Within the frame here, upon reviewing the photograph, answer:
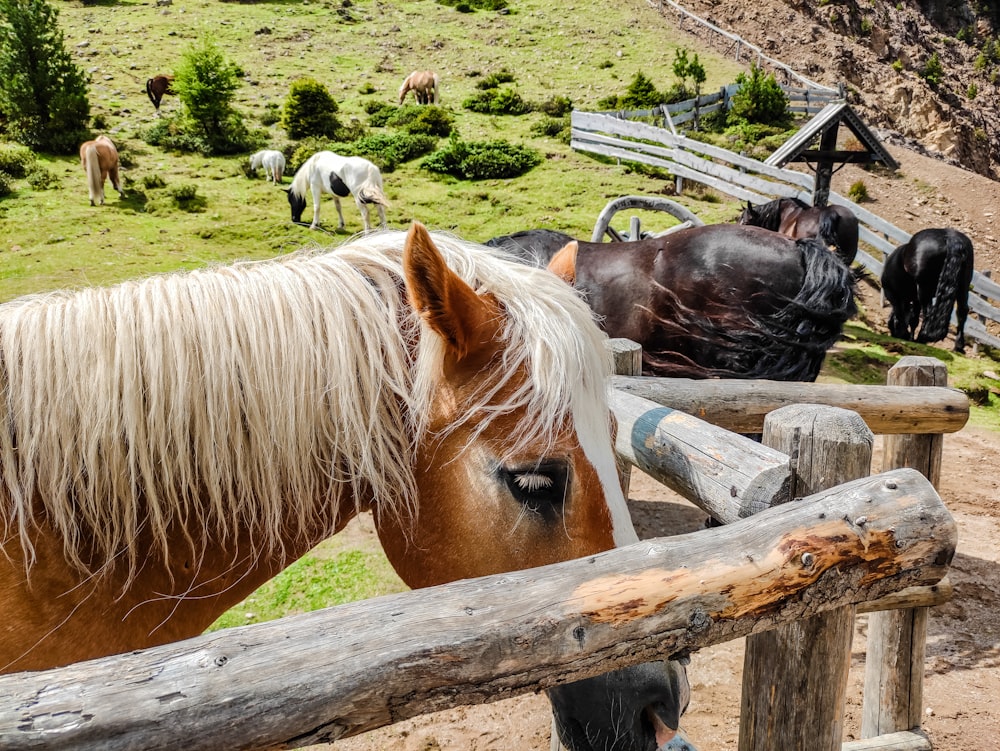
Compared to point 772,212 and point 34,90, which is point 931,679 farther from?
point 34,90

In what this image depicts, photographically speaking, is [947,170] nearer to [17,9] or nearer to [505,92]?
[505,92]

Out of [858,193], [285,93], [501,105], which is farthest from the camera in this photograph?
[285,93]

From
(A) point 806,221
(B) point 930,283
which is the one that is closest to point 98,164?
(A) point 806,221

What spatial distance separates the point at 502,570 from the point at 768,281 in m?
4.24

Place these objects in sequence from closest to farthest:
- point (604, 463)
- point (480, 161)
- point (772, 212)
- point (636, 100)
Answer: point (604, 463) → point (772, 212) → point (480, 161) → point (636, 100)

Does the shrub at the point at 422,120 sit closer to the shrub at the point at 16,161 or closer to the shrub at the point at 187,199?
the shrub at the point at 187,199

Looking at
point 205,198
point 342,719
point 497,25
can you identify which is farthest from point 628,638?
point 497,25

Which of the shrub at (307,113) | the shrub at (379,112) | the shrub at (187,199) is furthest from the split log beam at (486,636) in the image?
the shrub at (379,112)

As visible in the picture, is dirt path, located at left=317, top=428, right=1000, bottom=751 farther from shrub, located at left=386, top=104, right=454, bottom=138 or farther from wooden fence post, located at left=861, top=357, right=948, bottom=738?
shrub, located at left=386, top=104, right=454, bottom=138

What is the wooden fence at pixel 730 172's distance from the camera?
37.1 feet

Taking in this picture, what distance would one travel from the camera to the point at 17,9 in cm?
1694

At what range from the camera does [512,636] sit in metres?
0.99

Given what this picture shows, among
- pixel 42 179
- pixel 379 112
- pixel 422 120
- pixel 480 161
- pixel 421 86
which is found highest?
pixel 421 86

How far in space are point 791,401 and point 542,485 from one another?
1.94 meters
